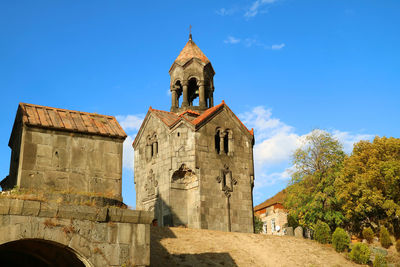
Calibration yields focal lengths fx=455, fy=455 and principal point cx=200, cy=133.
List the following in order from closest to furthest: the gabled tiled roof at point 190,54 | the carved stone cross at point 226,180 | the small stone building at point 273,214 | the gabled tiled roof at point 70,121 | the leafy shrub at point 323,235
A: the gabled tiled roof at point 70,121
the leafy shrub at point 323,235
the carved stone cross at point 226,180
the gabled tiled roof at point 190,54
the small stone building at point 273,214

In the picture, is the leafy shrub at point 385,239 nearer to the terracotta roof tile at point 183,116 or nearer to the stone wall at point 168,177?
the terracotta roof tile at point 183,116

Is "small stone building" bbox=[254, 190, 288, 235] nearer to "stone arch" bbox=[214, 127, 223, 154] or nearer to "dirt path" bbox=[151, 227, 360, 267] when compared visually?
"stone arch" bbox=[214, 127, 223, 154]

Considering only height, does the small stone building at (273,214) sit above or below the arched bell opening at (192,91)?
below

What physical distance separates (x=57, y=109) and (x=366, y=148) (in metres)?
24.7

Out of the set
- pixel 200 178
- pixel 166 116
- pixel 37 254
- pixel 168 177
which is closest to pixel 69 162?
pixel 37 254

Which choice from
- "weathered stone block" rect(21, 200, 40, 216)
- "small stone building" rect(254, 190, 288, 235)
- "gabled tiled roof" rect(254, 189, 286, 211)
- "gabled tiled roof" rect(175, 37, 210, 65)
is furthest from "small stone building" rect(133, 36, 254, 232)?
"gabled tiled roof" rect(254, 189, 286, 211)

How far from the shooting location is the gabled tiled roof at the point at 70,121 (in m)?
12.8

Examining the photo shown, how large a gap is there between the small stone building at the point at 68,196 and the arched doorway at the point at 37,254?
0.03 m

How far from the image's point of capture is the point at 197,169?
28516 mm

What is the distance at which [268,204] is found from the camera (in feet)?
183

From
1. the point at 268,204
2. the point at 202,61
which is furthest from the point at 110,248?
the point at 268,204

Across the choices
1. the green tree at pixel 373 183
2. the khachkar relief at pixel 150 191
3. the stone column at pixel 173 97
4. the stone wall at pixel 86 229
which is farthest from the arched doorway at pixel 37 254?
the green tree at pixel 373 183

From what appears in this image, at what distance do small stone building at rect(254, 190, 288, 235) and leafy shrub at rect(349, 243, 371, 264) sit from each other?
2456 centimetres

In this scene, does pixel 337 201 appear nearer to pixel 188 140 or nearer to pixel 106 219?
pixel 188 140
